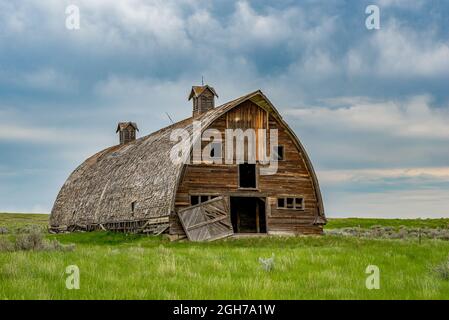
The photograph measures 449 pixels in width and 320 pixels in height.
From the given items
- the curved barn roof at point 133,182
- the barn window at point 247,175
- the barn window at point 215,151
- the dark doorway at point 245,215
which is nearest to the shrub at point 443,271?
the curved barn roof at point 133,182

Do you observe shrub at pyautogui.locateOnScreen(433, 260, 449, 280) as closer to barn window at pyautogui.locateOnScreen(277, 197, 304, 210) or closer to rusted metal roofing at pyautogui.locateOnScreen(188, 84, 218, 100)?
barn window at pyautogui.locateOnScreen(277, 197, 304, 210)

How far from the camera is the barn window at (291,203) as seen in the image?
1437 inches

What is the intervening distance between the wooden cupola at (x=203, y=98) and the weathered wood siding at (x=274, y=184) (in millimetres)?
8732

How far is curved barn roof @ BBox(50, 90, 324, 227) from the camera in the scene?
34.3 m

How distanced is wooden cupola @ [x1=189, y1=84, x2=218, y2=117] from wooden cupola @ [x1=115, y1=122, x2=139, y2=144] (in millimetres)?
15569

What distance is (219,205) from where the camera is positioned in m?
34.5

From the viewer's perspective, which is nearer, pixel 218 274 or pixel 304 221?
pixel 218 274

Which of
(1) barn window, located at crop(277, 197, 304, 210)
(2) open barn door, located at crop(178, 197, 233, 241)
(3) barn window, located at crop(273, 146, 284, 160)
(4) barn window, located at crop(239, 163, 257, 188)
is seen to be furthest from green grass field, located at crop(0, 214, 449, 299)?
(4) barn window, located at crop(239, 163, 257, 188)

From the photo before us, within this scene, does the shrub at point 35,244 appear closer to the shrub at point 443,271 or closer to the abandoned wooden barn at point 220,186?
the shrub at point 443,271

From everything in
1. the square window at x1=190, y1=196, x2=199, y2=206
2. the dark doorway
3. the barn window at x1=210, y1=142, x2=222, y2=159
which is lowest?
the dark doorway

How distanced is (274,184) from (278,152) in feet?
6.71

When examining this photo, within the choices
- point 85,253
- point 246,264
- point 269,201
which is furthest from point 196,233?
point 246,264
